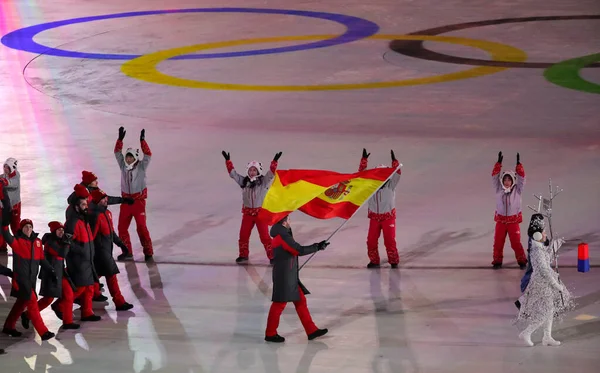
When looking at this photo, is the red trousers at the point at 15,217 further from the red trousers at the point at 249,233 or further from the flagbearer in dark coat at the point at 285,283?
the flagbearer in dark coat at the point at 285,283

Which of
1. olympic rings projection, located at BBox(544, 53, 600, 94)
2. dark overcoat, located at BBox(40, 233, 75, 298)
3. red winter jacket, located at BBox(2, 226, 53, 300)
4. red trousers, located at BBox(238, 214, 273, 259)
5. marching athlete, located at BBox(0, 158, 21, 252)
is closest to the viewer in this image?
red winter jacket, located at BBox(2, 226, 53, 300)

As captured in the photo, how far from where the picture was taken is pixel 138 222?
62.2 feet

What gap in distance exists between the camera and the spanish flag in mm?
15500

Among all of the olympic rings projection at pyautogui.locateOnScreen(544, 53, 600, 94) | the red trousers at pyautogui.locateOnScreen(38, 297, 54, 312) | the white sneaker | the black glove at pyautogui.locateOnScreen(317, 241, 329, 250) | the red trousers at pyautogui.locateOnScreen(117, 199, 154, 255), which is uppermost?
the black glove at pyautogui.locateOnScreen(317, 241, 329, 250)

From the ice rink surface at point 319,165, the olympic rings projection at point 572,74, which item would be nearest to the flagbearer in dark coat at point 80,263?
the ice rink surface at point 319,165

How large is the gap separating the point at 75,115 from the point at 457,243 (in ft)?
39.7

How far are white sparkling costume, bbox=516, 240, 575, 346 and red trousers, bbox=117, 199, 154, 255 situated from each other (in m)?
6.43

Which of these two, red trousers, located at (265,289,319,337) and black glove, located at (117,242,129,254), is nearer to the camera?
red trousers, located at (265,289,319,337)

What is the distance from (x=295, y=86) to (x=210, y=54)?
186 inches

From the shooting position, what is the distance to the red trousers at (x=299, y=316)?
15.3 meters

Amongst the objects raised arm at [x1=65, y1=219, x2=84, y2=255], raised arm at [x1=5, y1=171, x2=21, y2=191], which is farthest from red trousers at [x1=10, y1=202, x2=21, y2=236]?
raised arm at [x1=65, y1=219, x2=84, y2=255]

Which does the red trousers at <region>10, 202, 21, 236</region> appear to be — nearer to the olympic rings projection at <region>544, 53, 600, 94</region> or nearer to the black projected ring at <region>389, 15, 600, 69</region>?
the olympic rings projection at <region>544, 53, 600, 94</region>

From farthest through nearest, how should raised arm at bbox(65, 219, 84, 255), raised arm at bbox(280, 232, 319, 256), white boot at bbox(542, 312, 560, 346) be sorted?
raised arm at bbox(65, 219, 84, 255) → raised arm at bbox(280, 232, 319, 256) → white boot at bbox(542, 312, 560, 346)

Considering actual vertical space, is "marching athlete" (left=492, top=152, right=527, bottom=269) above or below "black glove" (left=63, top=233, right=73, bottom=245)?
below
